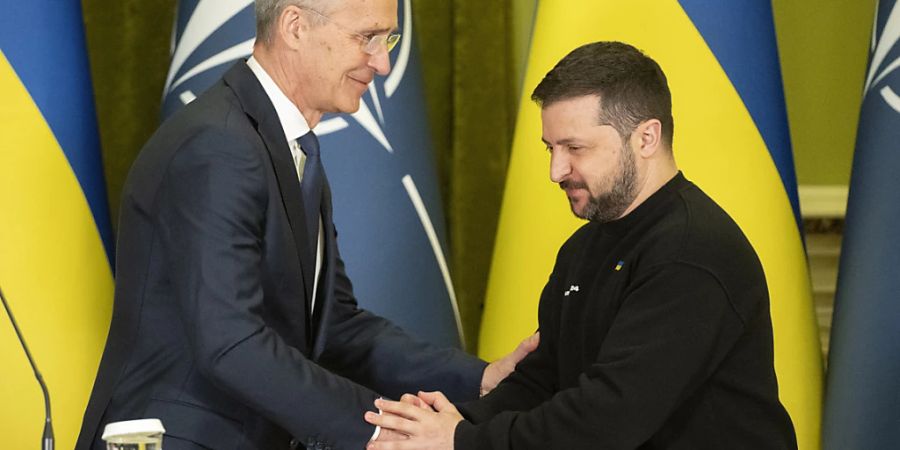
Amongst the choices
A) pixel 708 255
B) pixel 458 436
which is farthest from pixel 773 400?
pixel 458 436

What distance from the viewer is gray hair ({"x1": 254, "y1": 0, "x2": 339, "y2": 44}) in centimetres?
205

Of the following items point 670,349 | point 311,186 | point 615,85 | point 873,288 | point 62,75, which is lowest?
point 873,288

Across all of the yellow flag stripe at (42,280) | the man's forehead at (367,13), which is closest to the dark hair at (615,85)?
the man's forehead at (367,13)

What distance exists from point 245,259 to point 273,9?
1.46 ft

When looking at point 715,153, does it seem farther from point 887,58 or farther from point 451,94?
point 451,94

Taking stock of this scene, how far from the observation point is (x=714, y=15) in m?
3.00

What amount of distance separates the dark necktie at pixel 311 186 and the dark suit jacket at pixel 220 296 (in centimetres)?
4

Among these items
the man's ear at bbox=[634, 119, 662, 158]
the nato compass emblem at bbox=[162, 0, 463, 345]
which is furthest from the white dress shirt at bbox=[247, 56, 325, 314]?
the nato compass emblem at bbox=[162, 0, 463, 345]

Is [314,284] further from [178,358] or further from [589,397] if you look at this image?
[589,397]

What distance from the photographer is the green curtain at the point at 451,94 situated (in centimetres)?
370

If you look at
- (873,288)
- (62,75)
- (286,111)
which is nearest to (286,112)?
(286,111)

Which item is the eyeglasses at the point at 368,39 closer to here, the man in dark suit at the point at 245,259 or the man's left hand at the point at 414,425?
the man in dark suit at the point at 245,259

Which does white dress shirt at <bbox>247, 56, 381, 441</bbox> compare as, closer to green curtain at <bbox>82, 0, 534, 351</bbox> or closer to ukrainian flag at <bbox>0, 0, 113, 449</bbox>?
ukrainian flag at <bbox>0, 0, 113, 449</bbox>

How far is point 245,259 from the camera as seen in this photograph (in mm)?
1877
